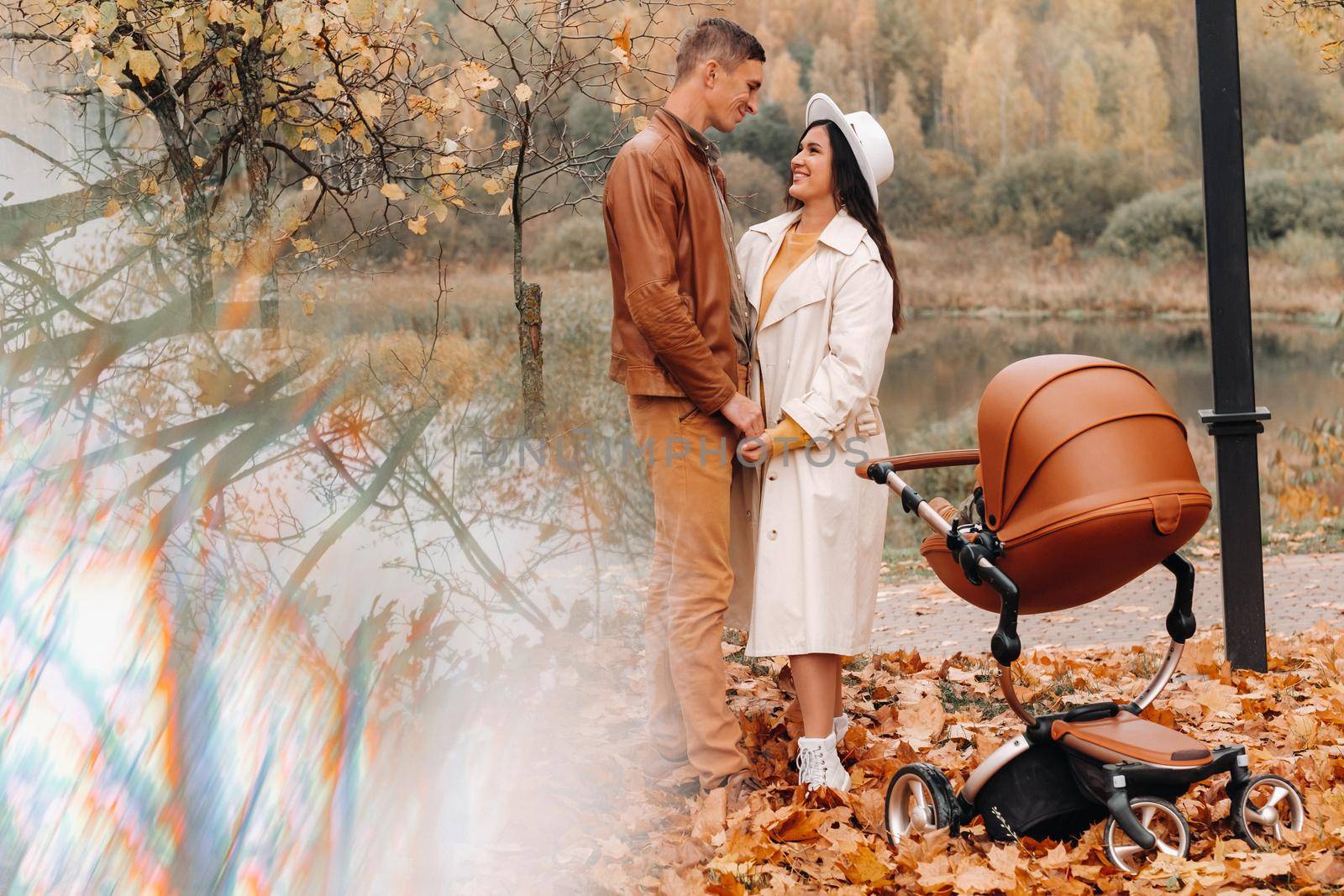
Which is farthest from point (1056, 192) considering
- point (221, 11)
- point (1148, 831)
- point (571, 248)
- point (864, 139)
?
point (1148, 831)

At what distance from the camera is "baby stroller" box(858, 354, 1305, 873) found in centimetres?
239

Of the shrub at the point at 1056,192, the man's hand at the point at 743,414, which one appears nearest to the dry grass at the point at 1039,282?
the shrub at the point at 1056,192

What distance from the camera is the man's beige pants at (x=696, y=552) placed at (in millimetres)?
3062

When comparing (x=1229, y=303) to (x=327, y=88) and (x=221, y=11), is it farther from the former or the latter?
(x=221, y=11)

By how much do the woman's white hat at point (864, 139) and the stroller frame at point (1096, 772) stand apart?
773 mm

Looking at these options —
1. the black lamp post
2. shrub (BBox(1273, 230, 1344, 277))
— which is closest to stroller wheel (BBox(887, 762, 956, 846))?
the black lamp post

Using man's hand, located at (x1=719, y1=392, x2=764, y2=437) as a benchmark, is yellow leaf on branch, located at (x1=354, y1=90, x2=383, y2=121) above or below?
above

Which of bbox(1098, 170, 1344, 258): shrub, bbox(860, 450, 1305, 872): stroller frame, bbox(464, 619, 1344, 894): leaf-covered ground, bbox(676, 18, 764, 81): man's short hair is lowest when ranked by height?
bbox(464, 619, 1344, 894): leaf-covered ground

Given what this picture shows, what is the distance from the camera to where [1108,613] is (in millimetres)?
6055

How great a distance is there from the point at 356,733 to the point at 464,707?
0.56 metres

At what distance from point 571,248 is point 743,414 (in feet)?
19.1

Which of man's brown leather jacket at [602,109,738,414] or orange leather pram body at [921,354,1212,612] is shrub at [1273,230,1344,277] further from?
orange leather pram body at [921,354,1212,612]

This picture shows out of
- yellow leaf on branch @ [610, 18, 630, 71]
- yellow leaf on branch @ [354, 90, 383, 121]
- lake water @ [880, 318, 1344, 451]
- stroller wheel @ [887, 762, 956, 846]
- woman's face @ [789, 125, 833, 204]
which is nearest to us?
stroller wheel @ [887, 762, 956, 846]

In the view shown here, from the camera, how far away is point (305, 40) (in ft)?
11.6
